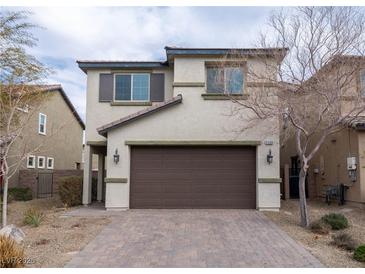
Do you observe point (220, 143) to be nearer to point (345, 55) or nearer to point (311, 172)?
point (345, 55)

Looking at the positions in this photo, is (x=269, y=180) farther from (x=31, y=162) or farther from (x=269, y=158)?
(x=31, y=162)

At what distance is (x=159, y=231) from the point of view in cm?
1027

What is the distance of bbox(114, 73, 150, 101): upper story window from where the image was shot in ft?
54.9

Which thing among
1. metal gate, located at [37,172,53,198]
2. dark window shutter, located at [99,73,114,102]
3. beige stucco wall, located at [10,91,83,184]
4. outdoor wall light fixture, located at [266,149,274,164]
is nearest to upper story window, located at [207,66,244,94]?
outdoor wall light fixture, located at [266,149,274,164]

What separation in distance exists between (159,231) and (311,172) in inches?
462

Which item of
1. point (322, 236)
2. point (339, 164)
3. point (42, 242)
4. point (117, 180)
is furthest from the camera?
point (339, 164)

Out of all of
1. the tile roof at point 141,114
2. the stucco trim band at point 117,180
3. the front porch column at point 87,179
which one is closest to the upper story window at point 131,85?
the tile roof at point 141,114

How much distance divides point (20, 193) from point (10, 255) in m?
14.7

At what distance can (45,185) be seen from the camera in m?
22.2

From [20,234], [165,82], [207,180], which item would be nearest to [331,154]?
[207,180]

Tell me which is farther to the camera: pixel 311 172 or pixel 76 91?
pixel 76 91

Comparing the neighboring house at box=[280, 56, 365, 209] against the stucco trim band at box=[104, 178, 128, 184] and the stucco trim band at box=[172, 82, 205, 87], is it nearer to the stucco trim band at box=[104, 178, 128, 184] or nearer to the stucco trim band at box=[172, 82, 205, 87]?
the stucco trim band at box=[172, 82, 205, 87]

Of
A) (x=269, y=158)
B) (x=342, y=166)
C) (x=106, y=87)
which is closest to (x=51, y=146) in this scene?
(x=106, y=87)

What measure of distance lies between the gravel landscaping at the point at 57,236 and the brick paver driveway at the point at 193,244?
12.8 inches
